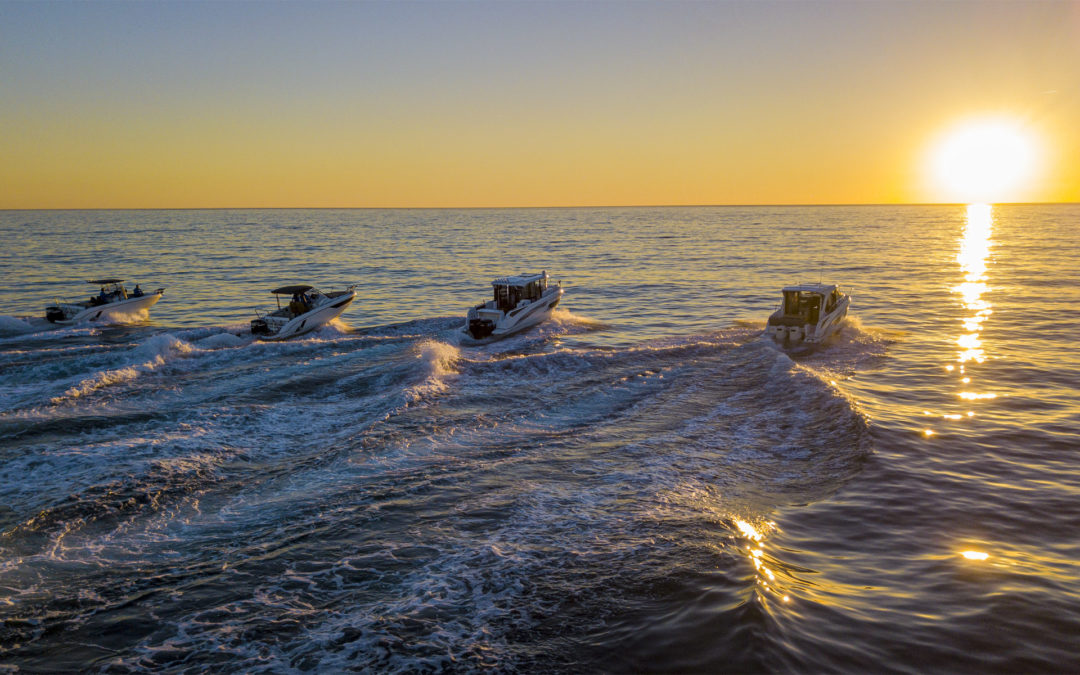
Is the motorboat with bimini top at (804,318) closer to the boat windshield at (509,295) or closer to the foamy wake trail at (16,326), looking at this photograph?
the boat windshield at (509,295)

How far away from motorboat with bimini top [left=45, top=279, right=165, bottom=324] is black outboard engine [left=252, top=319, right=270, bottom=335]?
908 cm

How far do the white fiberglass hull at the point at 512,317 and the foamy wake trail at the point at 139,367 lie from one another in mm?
11557

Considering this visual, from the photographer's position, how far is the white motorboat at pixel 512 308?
91.0ft

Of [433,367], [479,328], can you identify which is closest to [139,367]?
[433,367]

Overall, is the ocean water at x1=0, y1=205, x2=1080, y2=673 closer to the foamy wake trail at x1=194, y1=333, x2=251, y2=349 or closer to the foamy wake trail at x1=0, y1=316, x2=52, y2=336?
the foamy wake trail at x1=194, y1=333, x2=251, y2=349

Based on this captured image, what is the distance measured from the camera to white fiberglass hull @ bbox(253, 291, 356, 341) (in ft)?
92.0

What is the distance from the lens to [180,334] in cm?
2747

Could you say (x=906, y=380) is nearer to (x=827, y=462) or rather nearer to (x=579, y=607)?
(x=827, y=462)

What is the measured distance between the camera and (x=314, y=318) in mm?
29844

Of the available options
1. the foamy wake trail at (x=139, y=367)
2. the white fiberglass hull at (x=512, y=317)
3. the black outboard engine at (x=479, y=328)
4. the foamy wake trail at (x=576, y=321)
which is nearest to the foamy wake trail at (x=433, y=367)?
the black outboard engine at (x=479, y=328)

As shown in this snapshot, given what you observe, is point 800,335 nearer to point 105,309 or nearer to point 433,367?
point 433,367

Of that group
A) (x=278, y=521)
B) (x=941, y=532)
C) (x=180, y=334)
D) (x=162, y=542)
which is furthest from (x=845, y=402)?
(x=180, y=334)

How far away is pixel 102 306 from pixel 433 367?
22.7 meters

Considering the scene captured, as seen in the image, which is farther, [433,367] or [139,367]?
[433,367]
